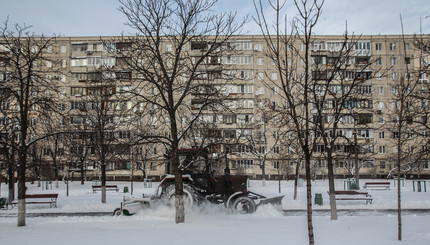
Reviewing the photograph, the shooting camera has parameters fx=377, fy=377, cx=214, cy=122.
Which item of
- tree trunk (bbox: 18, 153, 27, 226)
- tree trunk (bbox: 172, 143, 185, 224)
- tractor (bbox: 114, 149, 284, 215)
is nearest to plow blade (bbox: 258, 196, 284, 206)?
tractor (bbox: 114, 149, 284, 215)

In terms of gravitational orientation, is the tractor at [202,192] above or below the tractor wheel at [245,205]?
above

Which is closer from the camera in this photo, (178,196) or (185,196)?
(178,196)

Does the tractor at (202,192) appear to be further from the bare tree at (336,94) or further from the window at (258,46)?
the window at (258,46)

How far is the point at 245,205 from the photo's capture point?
15.8m

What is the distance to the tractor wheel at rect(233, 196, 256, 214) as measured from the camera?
51.2 feet

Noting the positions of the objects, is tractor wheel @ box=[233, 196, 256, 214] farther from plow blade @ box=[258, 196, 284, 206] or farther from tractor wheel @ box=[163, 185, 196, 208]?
tractor wheel @ box=[163, 185, 196, 208]

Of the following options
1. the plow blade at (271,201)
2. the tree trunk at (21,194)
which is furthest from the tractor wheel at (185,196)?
the tree trunk at (21,194)

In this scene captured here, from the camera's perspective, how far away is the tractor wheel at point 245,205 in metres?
15.6

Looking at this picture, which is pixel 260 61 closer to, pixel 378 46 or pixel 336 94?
pixel 378 46

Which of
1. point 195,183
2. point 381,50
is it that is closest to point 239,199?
point 195,183

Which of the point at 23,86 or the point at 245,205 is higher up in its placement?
the point at 23,86

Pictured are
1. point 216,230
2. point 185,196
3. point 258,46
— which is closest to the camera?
point 216,230

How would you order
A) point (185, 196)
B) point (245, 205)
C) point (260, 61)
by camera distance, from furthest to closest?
1. point (260, 61)
2. point (245, 205)
3. point (185, 196)

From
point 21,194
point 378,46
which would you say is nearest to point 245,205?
point 21,194
